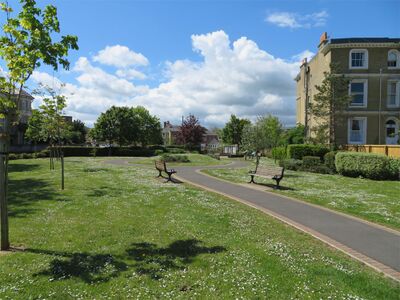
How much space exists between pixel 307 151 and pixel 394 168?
30.7ft

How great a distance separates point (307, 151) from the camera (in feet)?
93.0

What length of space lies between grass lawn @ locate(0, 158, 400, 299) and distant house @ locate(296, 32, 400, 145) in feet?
90.6

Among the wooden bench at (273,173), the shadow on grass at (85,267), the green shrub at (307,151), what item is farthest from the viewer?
the green shrub at (307,151)

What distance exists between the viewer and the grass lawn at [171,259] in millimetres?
4766

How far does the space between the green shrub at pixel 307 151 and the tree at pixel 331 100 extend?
2176 millimetres

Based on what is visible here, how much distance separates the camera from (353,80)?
112 feet

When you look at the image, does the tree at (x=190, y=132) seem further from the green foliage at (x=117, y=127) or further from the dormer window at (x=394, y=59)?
the dormer window at (x=394, y=59)

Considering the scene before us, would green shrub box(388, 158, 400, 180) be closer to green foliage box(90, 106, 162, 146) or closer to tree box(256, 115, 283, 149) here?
tree box(256, 115, 283, 149)

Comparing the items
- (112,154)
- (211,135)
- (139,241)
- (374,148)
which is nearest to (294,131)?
(374,148)

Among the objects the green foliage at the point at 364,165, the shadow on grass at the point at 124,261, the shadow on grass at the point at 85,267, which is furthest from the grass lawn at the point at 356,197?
the shadow on grass at the point at 85,267

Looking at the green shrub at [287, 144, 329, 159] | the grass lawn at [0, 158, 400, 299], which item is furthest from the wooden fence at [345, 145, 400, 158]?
the grass lawn at [0, 158, 400, 299]

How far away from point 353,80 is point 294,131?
31.4 feet

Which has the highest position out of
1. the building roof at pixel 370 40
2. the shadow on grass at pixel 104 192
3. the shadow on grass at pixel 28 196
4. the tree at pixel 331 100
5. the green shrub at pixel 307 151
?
the building roof at pixel 370 40

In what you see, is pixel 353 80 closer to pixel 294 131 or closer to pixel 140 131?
pixel 294 131
